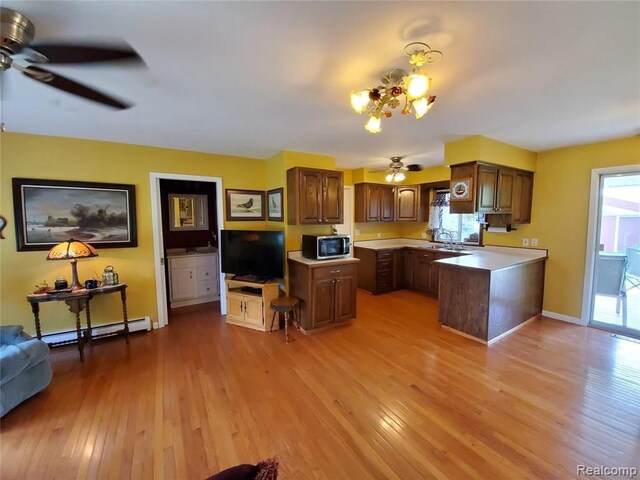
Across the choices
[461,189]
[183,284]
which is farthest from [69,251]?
[461,189]

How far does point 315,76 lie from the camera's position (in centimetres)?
178

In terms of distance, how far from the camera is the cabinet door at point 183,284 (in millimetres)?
4463

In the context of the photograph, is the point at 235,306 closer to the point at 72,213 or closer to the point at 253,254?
the point at 253,254

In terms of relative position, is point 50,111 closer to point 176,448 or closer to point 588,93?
point 176,448

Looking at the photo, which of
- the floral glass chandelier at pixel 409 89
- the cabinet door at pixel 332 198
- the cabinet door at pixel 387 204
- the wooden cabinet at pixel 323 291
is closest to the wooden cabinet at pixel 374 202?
the cabinet door at pixel 387 204

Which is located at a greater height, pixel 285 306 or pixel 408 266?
pixel 408 266

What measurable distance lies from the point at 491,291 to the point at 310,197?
251 centimetres

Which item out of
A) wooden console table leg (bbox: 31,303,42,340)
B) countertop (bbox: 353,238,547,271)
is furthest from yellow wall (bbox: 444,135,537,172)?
wooden console table leg (bbox: 31,303,42,340)

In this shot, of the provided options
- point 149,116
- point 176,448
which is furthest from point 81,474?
point 149,116

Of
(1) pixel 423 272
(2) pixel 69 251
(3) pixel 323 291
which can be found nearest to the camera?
(2) pixel 69 251

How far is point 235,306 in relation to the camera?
3748mm

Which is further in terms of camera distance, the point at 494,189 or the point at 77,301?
the point at 494,189

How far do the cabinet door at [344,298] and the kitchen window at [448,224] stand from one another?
254 cm

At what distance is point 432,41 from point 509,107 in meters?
1.37
